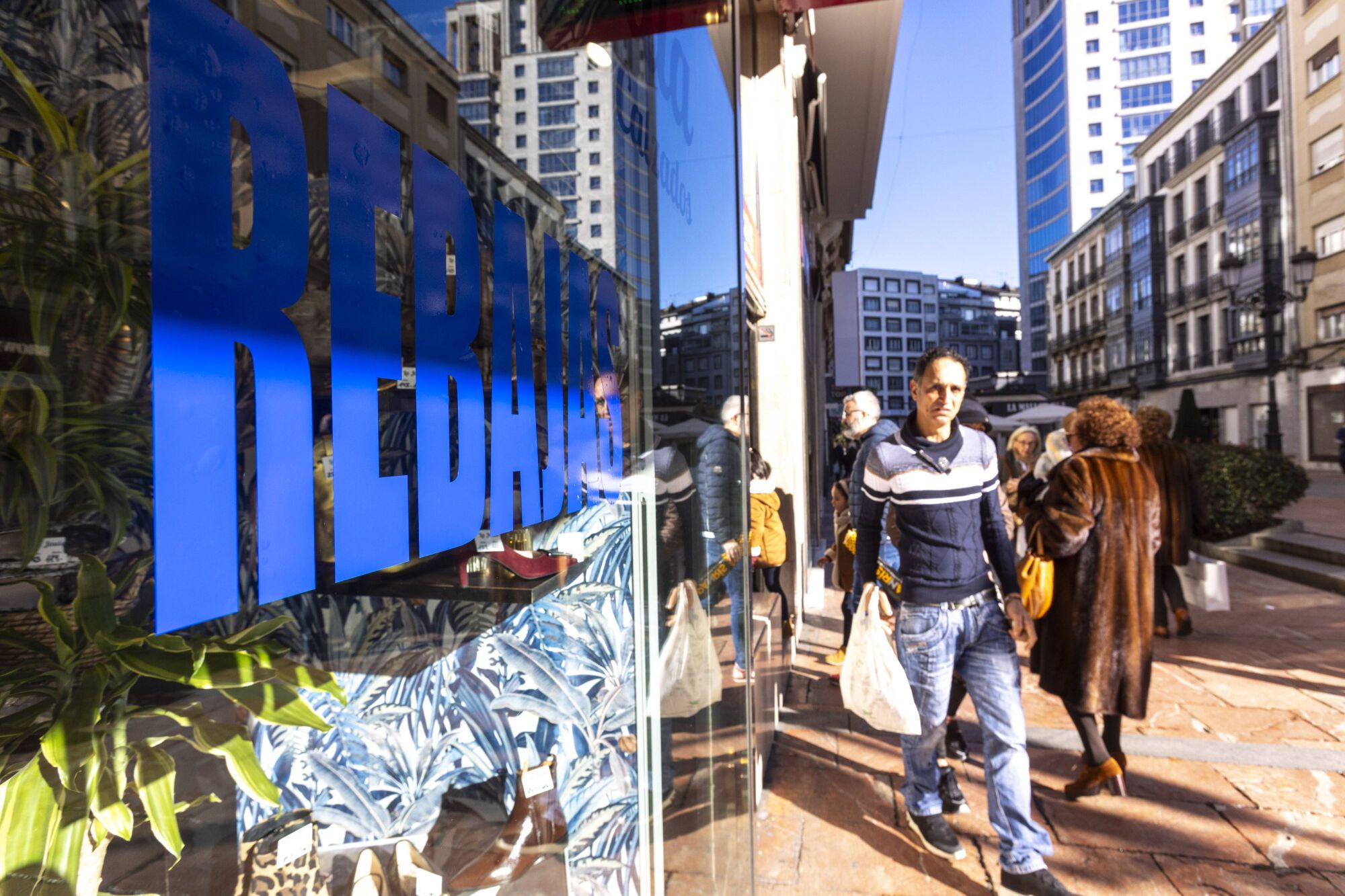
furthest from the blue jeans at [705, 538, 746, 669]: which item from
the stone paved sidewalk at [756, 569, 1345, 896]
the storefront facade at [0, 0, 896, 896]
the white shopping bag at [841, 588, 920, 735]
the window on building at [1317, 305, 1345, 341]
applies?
the window on building at [1317, 305, 1345, 341]

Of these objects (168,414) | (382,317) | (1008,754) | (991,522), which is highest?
(382,317)

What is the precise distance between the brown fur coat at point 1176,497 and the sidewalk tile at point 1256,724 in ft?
3.30

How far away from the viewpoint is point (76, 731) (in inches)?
21.6

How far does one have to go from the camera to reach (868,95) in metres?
9.23

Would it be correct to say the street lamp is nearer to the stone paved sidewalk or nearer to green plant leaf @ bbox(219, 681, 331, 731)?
the stone paved sidewalk

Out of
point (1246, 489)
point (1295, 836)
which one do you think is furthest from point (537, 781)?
point (1246, 489)

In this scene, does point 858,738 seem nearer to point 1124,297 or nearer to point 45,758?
point 45,758

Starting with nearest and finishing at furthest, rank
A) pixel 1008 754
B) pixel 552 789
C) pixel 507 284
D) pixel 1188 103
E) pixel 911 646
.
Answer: pixel 507 284 → pixel 552 789 → pixel 1008 754 → pixel 911 646 → pixel 1188 103

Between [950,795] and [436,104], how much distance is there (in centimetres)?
317

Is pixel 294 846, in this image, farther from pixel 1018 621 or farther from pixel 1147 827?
pixel 1147 827

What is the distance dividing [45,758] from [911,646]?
2.66 m

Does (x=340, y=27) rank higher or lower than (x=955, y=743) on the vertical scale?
higher

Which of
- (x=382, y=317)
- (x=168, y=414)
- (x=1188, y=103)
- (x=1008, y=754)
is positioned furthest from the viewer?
(x=1188, y=103)

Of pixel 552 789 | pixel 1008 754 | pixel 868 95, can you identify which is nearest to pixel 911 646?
pixel 1008 754
